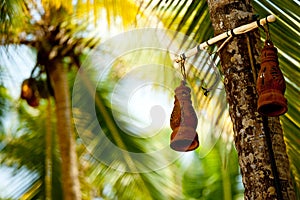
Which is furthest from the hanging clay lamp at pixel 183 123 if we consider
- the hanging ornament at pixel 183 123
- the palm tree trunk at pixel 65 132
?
the palm tree trunk at pixel 65 132

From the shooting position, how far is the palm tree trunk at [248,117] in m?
2.64

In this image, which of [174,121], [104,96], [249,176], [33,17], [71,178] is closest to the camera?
[249,176]

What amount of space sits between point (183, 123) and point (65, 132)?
12.1ft

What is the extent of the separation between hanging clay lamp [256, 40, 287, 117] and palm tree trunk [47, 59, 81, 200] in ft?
12.4

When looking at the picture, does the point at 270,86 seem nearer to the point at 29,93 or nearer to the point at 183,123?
the point at 183,123

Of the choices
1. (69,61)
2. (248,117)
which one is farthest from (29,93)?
(248,117)

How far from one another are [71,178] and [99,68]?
151 centimetres

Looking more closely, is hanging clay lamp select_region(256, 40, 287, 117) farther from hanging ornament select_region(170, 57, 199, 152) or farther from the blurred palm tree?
the blurred palm tree

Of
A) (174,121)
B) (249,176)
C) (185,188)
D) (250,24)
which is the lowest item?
(249,176)

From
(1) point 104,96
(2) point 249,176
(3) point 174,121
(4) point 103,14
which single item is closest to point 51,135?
A: (1) point 104,96

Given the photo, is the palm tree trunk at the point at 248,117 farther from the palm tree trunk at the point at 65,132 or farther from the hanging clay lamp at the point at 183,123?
the palm tree trunk at the point at 65,132

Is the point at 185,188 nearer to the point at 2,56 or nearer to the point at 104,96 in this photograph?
the point at 104,96

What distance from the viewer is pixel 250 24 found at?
2863 mm

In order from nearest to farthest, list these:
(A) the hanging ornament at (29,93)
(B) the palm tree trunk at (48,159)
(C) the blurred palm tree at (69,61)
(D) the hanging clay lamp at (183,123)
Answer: (D) the hanging clay lamp at (183,123) < (C) the blurred palm tree at (69,61) < (A) the hanging ornament at (29,93) < (B) the palm tree trunk at (48,159)
